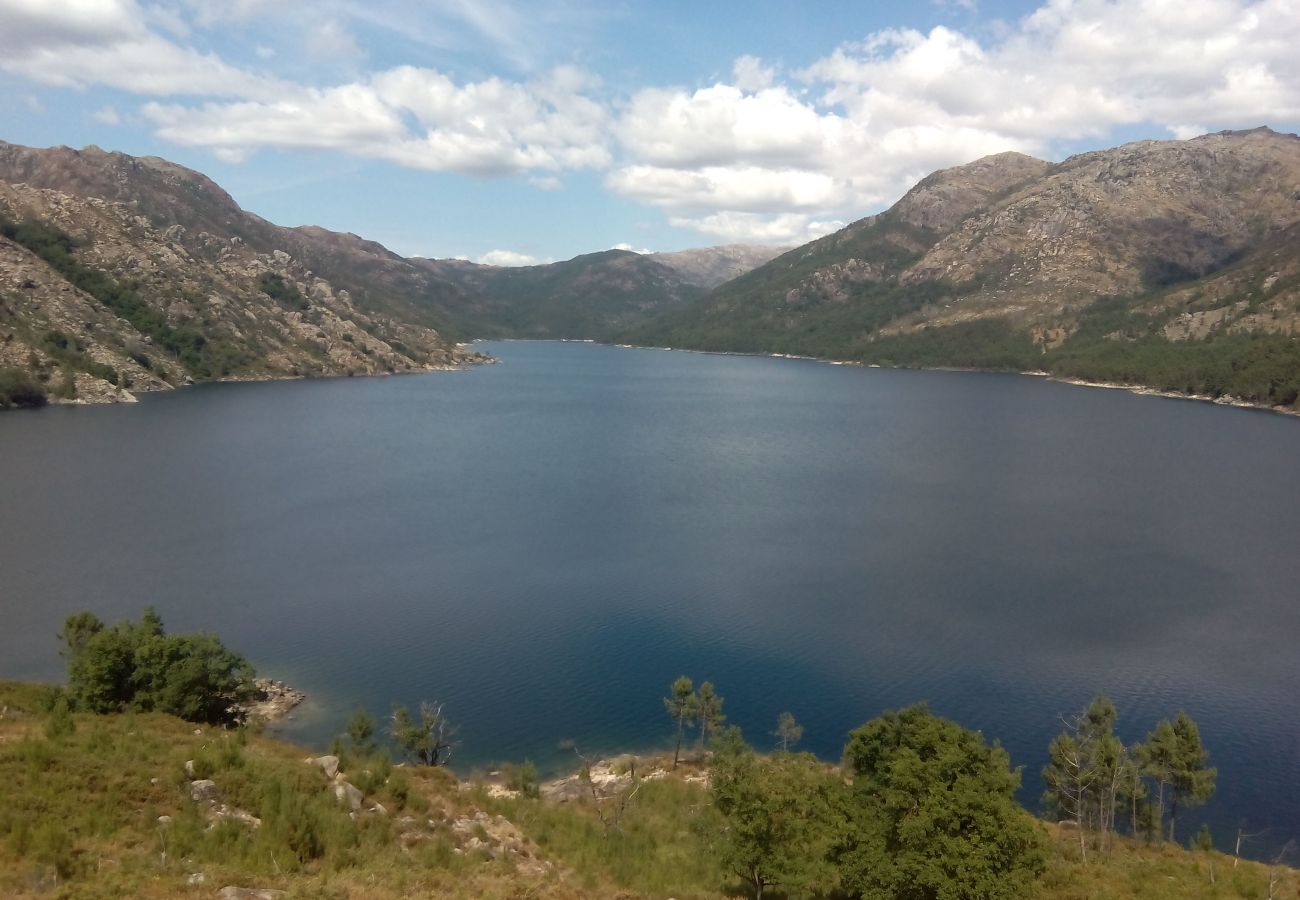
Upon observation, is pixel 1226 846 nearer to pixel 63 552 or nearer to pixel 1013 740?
pixel 1013 740

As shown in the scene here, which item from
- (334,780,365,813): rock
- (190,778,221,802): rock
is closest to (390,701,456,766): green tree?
(334,780,365,813): rock

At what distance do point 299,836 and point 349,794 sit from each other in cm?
363

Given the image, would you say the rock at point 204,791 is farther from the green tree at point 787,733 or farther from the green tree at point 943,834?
the green tree at point 787,733

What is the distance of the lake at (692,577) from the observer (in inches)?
1876

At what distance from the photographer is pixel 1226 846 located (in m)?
37.5

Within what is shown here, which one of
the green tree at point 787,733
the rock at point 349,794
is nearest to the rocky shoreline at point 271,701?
→ the rock at point 349,794

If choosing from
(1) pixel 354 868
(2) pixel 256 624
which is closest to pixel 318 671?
(2) pixel 256 624

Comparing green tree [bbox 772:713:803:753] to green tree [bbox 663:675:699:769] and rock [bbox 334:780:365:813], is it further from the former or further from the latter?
rock [bbox 334:780:365:813]

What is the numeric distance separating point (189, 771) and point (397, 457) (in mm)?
101528

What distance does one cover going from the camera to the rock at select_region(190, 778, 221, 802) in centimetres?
1941

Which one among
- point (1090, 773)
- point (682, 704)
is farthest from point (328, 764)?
point (1090, 773)

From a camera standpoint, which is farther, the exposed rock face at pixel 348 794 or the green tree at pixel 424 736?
the green tree at pixel 424 736

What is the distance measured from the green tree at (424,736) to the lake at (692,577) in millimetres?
1571

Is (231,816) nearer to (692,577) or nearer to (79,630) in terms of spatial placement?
(79,630)
